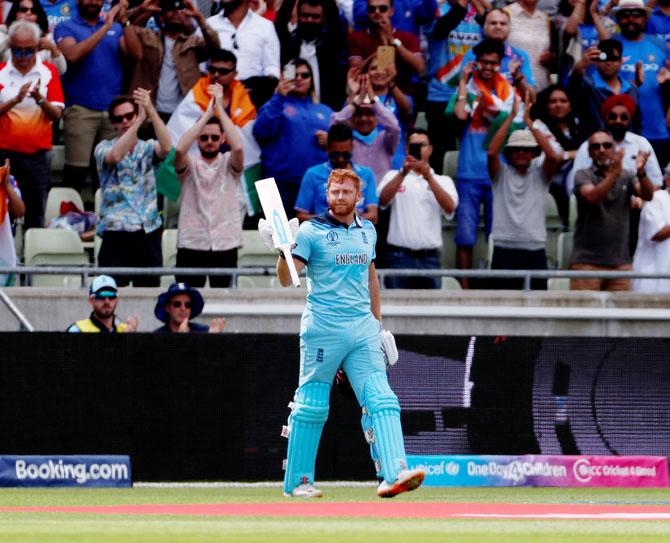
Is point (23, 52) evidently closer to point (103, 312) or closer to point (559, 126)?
point (103, 312)

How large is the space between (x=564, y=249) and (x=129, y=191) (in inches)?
185

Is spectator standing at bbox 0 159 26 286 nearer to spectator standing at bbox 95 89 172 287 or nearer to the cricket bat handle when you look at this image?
spectator standing at bbox 95 89 172 287

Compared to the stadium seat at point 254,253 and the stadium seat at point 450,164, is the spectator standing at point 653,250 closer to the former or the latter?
the stadium seat at point 450,164

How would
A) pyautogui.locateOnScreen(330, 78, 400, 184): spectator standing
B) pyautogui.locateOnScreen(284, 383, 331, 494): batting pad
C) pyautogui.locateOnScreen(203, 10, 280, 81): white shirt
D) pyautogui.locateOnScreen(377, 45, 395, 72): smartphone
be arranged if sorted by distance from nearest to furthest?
pyautogui.locateOnScreen(284, 383, 331, 494): batting pad, pyautogui.locateOnScreen(330, 78, 400, 184): spectator standing, pyautogui.locateOnScreen(377, 45, 395, 72): smartphone, pyautogui.locateOnScreen(203, 10, 280, 81): white shirt

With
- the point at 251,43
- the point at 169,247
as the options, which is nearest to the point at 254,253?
the point at 169,247

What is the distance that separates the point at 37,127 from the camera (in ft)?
50.7

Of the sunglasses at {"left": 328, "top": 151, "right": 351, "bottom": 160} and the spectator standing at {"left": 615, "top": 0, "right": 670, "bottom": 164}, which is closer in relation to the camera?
the sunglasses at {"left": 328, "top": 151, "right": 351, "bottom": 160}

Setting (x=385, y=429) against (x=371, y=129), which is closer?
(x=385, y=429)

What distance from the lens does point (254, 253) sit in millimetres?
15867

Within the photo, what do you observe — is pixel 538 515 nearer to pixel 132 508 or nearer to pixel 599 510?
pixel 599 510

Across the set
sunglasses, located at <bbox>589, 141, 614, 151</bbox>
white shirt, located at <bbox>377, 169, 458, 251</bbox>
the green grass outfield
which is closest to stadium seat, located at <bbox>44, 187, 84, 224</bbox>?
white shirt, located at <bbox>377, 169, 458, 251</bbox>

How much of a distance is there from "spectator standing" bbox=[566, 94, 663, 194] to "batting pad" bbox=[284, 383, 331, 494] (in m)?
6.31

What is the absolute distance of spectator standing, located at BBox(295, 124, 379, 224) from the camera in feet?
48.2

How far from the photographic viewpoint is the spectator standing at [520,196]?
15.6 meters
